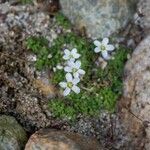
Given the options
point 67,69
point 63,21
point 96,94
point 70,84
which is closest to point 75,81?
point 70,84

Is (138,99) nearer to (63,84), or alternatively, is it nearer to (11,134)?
(63,84)

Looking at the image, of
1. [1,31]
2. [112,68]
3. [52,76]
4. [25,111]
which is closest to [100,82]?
[112,68]

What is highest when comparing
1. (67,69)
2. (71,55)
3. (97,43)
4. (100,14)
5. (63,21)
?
(100,14)

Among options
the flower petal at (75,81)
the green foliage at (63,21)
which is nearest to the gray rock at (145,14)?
the green foliage at (63,21)

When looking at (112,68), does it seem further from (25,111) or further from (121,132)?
(25,111)

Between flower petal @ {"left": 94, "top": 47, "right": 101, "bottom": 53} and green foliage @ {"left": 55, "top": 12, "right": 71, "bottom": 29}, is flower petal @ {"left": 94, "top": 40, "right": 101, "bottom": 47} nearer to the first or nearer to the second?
flower petal @ {"left": 94, "top": 47, "right": 101, "bottom": 53}

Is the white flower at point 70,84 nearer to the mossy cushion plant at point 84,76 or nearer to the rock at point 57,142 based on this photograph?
the mossy cushion plant at point 84,76

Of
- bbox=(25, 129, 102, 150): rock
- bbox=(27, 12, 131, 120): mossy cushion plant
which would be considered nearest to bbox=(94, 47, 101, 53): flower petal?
bbox=(27, 12, 131, 120): mossy cushion plant
